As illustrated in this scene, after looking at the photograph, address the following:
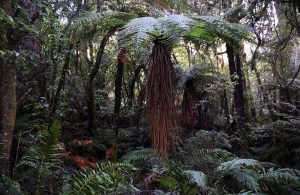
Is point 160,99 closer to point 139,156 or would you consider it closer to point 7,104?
point 7,104

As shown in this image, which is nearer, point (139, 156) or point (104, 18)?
point (104, 18)

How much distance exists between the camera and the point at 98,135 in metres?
6.60

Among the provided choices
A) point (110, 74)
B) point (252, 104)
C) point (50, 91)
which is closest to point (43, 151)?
point (50, 91)

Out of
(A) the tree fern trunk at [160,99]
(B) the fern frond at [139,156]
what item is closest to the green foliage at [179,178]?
(B) the fern frond at [139,156]

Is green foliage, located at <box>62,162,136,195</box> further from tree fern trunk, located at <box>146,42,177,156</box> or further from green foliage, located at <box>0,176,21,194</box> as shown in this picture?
tree fern trunk, located at <box>146,42,177,156</box>

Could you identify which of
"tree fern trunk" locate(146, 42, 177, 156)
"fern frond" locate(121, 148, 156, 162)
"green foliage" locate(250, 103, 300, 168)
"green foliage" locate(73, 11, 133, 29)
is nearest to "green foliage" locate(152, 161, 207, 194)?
"fern frond" locate(121, 148, 156, 162)

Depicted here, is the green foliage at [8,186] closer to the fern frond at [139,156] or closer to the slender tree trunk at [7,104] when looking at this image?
the slender tree trunk at [7,104]

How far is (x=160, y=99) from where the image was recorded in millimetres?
2996

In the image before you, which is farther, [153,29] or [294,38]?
[294,38]

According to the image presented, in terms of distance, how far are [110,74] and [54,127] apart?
5083mm

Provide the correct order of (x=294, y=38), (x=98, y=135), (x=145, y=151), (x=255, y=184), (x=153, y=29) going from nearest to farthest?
1. (x=153, y=29)
2. (x=255, y=184)
3. (x=145, y=151)
4. (x=98, y=135)
5. (x=294, y=38)

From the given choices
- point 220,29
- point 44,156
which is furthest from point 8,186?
point 220,29

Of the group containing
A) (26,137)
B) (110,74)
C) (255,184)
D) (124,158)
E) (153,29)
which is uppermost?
(110,74)

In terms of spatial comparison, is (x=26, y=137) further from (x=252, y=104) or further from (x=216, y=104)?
(x=252, y=104)
